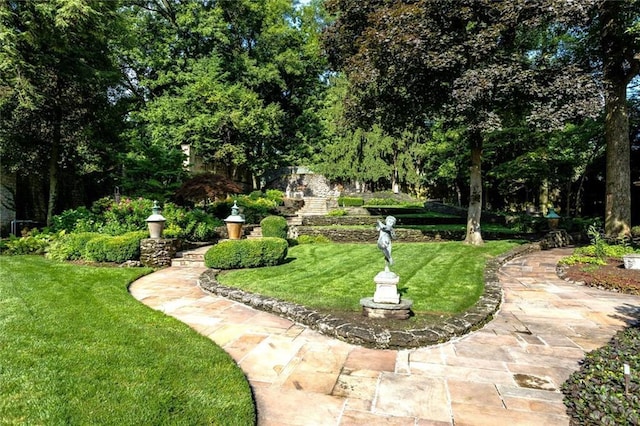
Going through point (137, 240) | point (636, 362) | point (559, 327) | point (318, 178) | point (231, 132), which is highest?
point (231, 132)

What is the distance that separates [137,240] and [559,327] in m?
9.36

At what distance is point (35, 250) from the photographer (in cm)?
1050

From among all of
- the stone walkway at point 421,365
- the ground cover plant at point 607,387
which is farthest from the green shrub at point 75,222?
the ground cover plant at point 607,387

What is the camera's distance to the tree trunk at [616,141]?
35.5ft

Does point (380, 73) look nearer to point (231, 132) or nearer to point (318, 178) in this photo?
point (231, 132)

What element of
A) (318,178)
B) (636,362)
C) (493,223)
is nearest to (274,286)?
(636,362)

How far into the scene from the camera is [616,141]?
11.2m

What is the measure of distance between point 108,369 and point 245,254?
5.36 meters

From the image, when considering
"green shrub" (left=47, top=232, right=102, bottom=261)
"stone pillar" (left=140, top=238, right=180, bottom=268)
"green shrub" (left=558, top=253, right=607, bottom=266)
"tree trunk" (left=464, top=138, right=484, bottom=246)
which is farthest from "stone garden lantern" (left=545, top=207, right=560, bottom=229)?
"green shrub" (left=47, top=232, right=102, bottom=261)

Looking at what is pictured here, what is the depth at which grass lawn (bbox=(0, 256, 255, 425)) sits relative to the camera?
2.67 m

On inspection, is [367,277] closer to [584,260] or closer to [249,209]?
[584,260]

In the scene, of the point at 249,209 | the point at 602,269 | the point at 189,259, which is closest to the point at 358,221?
the point at 249,209

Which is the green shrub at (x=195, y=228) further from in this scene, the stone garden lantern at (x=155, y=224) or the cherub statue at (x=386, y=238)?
the cherub statue at (x=386, y=238)

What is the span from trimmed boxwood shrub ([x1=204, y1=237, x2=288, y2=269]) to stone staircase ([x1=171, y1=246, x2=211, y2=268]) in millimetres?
1237
